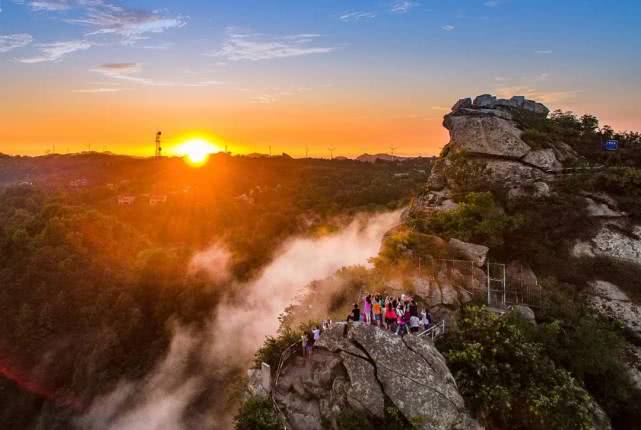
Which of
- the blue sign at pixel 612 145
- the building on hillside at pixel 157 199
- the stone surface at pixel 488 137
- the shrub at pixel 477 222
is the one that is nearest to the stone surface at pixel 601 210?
the shrub at pixel 477 222

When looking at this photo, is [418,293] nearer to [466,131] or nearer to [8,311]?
[466,131]

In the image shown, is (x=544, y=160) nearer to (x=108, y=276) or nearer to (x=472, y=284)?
(x=472, y=284)

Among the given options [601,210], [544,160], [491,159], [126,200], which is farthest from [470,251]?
[126,200]

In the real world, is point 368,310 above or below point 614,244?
below

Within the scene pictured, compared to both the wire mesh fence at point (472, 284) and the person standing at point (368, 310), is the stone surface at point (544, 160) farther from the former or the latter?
the person standing at point (368, 310)

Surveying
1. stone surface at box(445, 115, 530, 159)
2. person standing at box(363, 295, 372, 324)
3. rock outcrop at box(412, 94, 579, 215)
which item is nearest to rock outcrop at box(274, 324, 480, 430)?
person standing at box(363, 295, 372, 324)

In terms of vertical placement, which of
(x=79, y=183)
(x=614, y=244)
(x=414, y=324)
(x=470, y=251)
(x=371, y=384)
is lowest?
(x=79, y=183)
